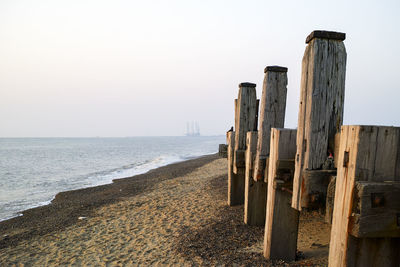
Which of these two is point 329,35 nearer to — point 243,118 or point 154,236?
point 243,118

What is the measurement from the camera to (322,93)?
7.47ft

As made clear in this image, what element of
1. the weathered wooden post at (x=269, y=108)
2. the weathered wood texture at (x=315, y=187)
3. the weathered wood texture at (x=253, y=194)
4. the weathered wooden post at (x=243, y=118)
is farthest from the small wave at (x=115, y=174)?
the weathered wood texture at (x=315, y=187)

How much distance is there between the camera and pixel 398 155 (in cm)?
179

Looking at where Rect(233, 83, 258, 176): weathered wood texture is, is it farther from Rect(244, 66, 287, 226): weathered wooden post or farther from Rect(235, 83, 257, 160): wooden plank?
Rect(244, 66, 287, 226): weathered wooden post

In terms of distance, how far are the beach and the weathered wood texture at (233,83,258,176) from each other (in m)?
1.30

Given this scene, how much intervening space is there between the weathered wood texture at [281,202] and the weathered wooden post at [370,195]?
45.3 inches

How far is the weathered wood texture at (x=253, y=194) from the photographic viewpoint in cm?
467

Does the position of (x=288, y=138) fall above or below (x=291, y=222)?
above

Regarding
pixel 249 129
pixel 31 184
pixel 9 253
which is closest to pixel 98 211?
pixel 9 253

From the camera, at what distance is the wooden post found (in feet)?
7.37

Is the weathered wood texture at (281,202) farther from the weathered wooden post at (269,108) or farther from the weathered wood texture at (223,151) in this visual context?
the weathered wood texture at (223,151)

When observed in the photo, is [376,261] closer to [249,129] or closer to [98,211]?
[249,129]

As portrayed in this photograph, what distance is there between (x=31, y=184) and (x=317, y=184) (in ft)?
64.6

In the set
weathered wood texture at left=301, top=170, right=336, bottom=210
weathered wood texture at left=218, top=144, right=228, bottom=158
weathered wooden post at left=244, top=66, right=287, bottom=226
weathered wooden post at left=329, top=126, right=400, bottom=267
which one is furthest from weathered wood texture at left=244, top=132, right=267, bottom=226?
weathered wood texture at left=218, top=144, right=228, bottom=158
